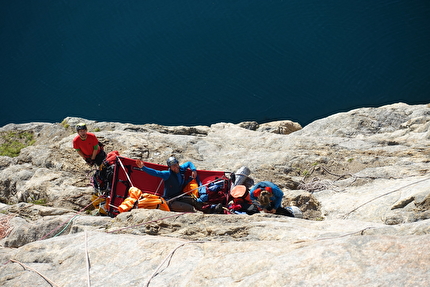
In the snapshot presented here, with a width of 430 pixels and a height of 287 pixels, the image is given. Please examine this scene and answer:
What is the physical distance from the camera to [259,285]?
297 centimetres

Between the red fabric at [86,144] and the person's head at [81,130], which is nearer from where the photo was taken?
the person's head at [81,130]

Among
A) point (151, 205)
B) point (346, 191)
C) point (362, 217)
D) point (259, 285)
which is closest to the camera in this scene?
point (259, 285)

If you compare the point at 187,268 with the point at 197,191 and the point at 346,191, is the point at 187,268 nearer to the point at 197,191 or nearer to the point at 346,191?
the point at 197,191

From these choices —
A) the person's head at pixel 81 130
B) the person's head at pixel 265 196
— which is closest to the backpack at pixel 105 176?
the person's head at pixel 81 130

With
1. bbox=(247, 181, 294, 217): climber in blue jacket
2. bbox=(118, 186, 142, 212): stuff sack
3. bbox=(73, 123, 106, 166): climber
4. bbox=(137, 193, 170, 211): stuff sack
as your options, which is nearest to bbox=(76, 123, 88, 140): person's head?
bbox=(73, 123, 106, 166): climber

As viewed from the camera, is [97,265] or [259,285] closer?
[259,285]

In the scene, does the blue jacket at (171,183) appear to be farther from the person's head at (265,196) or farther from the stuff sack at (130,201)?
the person's head at (265,196)

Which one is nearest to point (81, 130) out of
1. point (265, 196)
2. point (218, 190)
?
point (218, 190)

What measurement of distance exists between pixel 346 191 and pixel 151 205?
320cm

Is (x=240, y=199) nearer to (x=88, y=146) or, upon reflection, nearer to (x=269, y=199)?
(x=269, y=199)

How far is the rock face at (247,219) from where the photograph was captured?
310 cm

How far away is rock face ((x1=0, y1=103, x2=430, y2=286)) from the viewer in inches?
122

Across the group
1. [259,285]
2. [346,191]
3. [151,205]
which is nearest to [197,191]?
[151,205]

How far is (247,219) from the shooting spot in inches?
184
